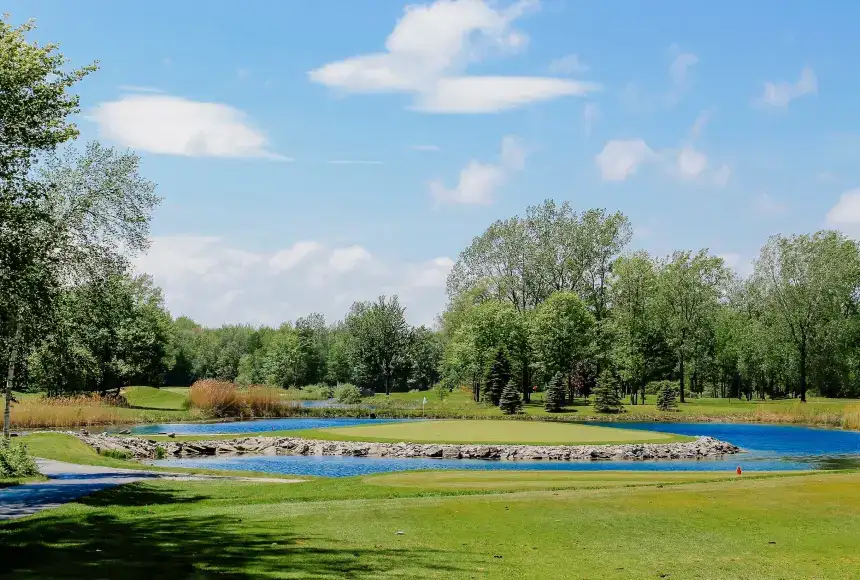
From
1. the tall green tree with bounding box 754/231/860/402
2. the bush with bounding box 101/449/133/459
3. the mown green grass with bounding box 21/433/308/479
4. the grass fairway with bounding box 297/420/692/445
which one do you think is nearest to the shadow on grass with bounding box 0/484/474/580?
the mown green grass with bounding box 21/433/308/479

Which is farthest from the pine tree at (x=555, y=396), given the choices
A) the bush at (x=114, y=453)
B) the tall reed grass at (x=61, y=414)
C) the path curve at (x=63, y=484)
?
the path curve at (x=63, y=484)

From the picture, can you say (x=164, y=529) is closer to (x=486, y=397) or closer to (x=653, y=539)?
(x=653, y=539)

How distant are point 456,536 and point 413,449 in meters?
28.8

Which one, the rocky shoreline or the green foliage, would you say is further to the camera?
the green foliage

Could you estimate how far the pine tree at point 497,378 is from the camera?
78.1 metres

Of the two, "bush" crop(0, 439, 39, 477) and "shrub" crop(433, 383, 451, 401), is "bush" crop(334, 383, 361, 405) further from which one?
"bush" crop(0, 439, 39, 477)

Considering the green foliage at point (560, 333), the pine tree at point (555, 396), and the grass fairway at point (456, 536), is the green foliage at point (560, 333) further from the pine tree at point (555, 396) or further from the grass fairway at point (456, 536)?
the grass fairway at point (456, 536)

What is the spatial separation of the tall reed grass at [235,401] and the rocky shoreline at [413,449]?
767 inches

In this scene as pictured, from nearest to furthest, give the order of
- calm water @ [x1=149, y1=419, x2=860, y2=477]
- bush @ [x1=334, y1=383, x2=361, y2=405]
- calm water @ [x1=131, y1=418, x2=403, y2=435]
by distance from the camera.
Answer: calm water @ [x1=149, y1=419, x2=860, y2=477] < calm water @ [x1=131, y1=418, x2=403, y2=435] < bush @ [x1=334, y1=383, x2=361, y2=405]

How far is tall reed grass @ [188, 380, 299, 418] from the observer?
63.7 m

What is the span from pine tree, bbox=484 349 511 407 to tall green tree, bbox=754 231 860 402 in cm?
2885

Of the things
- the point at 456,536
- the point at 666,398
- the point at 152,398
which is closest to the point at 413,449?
the point at 456,536

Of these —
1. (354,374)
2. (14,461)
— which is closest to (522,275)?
(354,374)

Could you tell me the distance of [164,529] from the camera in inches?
568
